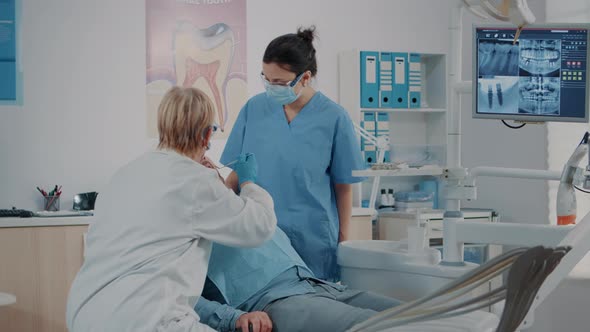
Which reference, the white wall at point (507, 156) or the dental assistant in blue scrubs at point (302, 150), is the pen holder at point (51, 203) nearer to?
the dental assistant in blue scrubs at point (302, 150)

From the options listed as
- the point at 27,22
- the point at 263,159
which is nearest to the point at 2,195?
the point at 27,22

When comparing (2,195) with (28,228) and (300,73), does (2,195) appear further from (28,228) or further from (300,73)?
(300,73)

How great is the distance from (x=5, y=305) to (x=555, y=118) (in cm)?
265

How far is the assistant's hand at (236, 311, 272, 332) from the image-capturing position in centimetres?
185

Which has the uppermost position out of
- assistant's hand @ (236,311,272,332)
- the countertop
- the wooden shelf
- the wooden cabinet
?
the wooden shelf

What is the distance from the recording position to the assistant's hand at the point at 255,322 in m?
1.85

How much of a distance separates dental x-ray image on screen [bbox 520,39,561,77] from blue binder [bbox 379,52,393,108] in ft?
8.42

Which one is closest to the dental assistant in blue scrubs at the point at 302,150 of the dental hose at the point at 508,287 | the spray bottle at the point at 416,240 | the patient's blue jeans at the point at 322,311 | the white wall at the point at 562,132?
the spray bottle at the point at 416,240

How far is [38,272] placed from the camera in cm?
373

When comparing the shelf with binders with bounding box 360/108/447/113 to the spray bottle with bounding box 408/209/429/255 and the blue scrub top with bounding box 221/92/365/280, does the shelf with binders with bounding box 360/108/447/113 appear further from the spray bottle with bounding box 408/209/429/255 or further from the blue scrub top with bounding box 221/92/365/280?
the spray bottle with bounding box 408/209/429/255

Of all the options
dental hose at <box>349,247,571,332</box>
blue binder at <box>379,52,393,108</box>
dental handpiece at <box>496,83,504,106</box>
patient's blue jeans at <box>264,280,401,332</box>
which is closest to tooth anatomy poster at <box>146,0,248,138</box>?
blue binder at <box>379,52,393,108</box>

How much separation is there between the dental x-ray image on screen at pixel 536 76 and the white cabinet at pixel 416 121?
249cm

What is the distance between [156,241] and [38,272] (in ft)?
7.11

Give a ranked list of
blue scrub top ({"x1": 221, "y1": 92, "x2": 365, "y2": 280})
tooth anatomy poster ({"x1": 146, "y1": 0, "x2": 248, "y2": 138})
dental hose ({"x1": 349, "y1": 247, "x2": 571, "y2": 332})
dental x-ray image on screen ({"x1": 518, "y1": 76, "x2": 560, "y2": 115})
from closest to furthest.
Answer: dental hose ({"x1": 349, "y1": 247, "x2": 571, "y2": 332}) → dental x-ray image on screen ({"x1": 518, "y1": 76, "x2": 560, "y2": 115}) → blue scrub top ({"x1": 221, "y1": 92, "x2": 365, "y2": 280}) → tooth anatomy poster ({"x1": 146, "y1": 0, "x2": 248, "y2": 138})
